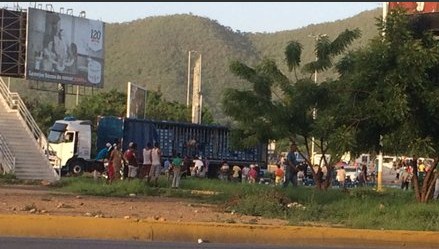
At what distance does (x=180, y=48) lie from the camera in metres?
128

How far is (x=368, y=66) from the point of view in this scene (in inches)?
757

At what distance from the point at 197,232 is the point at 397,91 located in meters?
6.29

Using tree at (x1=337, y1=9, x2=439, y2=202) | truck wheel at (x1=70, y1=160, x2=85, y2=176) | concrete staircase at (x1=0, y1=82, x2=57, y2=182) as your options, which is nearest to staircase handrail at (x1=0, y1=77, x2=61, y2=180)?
concrete staircase at (x1=0, y1=82, x2=57, y2=182)

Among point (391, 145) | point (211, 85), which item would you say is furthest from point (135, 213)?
point (211, 85)

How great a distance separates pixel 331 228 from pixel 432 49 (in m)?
5.39

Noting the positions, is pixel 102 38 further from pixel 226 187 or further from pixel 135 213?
pixel 135 213

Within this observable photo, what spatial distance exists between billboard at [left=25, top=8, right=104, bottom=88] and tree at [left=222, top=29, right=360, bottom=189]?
31.2 meters

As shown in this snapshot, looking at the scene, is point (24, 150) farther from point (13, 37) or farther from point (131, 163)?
point (13, 37)

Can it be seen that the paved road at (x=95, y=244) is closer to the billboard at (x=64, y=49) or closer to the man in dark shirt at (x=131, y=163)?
the man in dark shirt at (x=131, y=163)

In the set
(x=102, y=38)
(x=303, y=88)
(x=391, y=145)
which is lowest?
(x=391, y=145)

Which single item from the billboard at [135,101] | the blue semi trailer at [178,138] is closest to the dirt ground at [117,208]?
the blue semi trailer at [178,138]

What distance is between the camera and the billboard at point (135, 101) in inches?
1948

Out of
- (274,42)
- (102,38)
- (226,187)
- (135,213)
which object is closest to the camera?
(135,213)

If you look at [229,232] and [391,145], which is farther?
[391,145]
